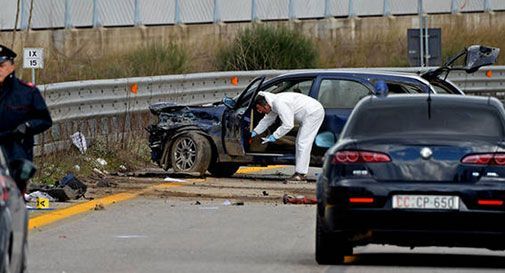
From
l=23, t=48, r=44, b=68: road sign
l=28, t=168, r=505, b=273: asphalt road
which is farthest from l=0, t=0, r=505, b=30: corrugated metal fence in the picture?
l=28, t=168, r=505, b=273: asphalt road

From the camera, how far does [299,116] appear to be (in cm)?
2250

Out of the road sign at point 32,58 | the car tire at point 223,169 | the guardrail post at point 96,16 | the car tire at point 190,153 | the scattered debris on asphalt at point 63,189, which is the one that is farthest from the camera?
the guardrail post at point 96,16

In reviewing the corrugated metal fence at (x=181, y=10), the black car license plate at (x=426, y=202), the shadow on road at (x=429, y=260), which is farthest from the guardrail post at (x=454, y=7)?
the black car license plate at (x=426, y=202)

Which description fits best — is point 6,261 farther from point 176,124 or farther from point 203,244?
point 176,124

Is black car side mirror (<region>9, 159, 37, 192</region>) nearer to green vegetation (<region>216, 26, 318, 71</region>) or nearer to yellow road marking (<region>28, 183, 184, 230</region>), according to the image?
yellow road marking (<region>28, 183, 184, 230</region>)

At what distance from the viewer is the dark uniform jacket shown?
1341 centimetres

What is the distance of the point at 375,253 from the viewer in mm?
14906

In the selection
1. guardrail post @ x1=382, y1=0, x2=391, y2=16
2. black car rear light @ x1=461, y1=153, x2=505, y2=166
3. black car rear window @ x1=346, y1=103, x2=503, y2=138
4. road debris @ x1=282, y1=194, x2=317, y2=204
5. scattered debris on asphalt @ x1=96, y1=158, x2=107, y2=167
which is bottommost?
scattered debris on asphalt @ x1=96, y1=158, x2=107, y2=167

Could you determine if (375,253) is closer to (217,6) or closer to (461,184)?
(461,184)

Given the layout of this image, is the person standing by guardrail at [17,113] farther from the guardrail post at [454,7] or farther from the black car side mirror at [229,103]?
the guardrail post at [454,7]

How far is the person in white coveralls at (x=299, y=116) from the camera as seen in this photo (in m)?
22.4

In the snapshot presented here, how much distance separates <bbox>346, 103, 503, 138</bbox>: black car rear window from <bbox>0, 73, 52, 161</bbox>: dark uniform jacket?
2346mm

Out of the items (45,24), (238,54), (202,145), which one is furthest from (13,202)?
(45,24)

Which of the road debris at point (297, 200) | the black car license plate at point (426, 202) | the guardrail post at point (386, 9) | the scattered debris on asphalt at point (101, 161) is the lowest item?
the scattered debris on asphalt at point (101, 161)
